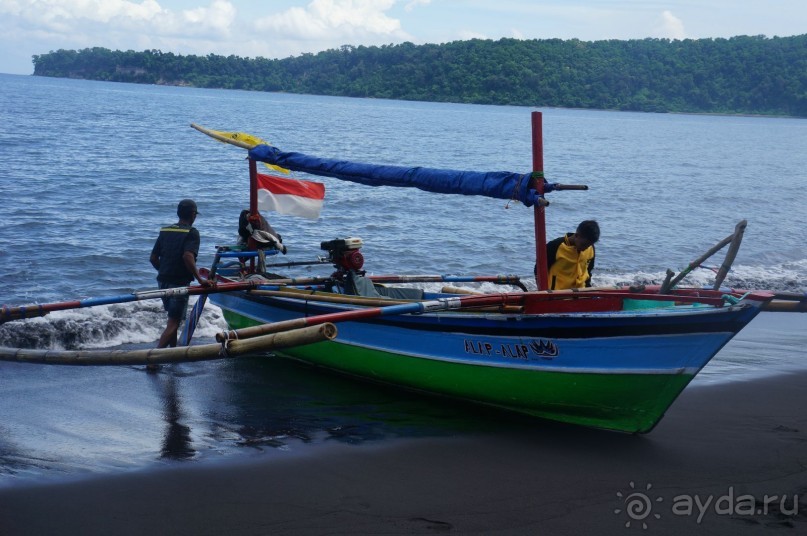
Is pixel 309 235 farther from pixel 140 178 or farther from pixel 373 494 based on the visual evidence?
pixel 373 494

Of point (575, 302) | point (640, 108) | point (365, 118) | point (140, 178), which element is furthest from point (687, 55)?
point (575, 302)

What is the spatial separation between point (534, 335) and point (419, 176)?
210 cm

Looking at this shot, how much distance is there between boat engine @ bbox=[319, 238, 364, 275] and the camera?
28.7ft

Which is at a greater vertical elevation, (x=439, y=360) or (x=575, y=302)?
(x=575, y=302)

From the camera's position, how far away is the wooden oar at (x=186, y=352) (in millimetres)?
6000

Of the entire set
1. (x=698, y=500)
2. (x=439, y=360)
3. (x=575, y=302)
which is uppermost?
(x=575, y=302)

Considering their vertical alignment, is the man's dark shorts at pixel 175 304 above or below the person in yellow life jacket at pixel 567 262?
below

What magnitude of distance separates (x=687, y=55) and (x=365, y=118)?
56.0 m

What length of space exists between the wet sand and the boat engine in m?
2.48

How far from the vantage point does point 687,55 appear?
117 metres

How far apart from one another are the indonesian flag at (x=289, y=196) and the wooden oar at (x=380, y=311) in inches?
119

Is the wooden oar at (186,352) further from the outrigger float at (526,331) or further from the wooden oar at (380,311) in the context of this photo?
the wooden oar at (380,311)

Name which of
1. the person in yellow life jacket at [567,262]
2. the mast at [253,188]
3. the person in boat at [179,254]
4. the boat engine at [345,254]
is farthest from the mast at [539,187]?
the mast at [253,188]

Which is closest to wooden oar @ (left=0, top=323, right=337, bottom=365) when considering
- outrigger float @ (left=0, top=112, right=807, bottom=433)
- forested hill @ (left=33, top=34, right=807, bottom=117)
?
outrigger float @ (left=0, top=112, right=807, bottom=433)
